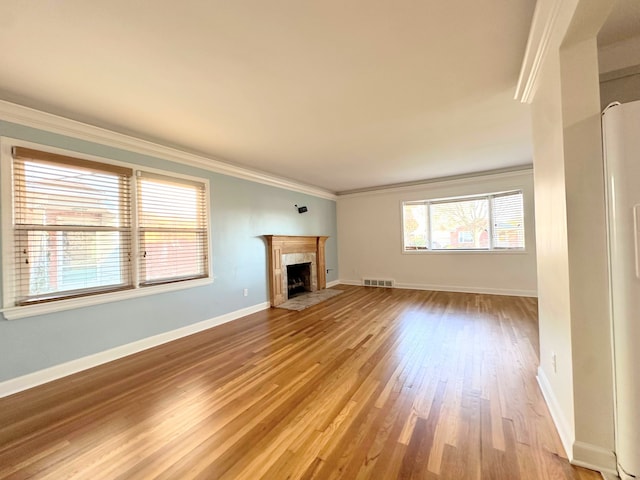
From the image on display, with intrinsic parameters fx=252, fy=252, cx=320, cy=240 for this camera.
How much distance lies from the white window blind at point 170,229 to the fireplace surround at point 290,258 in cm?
133

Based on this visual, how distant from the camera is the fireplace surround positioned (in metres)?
4.73

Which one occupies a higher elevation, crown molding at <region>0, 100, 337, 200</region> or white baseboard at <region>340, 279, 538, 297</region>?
crown molding at <region>0, 100, 337, 200</region>

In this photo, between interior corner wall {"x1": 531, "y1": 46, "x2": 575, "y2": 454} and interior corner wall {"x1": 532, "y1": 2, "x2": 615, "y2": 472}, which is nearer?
interior corner wall {"x1": 532, "y1": 2, "x2": 615, "y2": 472}

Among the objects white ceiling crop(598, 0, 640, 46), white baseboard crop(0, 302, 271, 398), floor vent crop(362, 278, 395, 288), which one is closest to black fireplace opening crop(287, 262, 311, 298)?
floor vent crop(362, 278, 395, 288)

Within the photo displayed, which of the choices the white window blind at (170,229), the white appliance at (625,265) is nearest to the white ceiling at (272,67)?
the white window blind at (170,229)

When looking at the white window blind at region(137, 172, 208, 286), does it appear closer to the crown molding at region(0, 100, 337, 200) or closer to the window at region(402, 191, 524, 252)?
the crown molding at region(0, 100, 337, 200)

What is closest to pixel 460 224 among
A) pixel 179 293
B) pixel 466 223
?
pixel 466 223

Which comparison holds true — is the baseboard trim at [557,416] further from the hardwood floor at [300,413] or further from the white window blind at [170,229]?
the white window blind at [170,229]

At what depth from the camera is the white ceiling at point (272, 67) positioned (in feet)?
4.57

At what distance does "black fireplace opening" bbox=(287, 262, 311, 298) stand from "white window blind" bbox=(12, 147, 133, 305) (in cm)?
341

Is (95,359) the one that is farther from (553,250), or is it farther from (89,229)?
(553,250)

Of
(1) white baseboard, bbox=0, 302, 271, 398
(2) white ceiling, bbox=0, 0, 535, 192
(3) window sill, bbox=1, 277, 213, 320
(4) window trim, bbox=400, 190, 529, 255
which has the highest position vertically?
(2) white ceiling, bbox=0, 0, 535, 192

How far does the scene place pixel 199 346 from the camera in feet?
9.82

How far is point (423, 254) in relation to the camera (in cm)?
590
